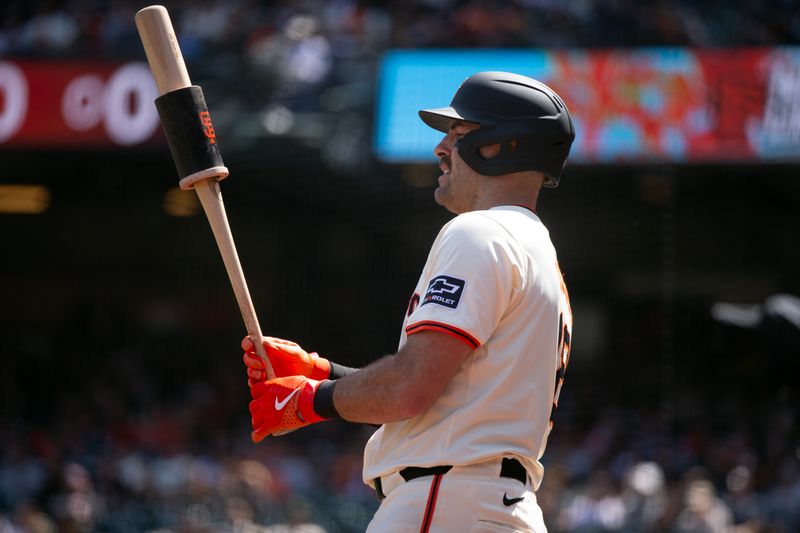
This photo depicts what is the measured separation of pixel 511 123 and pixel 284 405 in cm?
76

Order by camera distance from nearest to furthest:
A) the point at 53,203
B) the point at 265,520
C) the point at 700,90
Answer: the point at 265,520, the point at 700,90, the point at 53,203

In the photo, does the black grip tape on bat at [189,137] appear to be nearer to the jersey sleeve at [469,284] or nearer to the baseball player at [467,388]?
the baseball player at [467,388]

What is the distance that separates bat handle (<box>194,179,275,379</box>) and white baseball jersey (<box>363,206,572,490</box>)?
1.48ft

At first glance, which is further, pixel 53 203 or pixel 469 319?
pixel 53 203

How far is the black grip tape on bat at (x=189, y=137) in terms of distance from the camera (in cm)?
272

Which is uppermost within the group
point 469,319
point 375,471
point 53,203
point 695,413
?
point 469,319

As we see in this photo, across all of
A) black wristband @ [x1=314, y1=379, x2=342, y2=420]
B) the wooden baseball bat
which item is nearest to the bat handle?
the wooden baseball bat

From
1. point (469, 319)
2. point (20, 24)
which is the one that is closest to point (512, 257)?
point (469, 319)

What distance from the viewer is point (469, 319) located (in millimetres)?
2107

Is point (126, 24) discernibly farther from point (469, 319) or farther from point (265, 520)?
point (469, 319)

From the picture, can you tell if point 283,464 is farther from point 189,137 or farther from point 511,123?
point 511,123

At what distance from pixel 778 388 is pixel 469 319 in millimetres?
1602

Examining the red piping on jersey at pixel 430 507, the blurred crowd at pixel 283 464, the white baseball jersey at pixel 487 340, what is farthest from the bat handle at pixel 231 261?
the blurred crowd at pixel 283 464

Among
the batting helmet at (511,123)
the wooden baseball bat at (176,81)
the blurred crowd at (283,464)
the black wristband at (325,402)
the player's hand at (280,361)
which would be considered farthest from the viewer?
the blurred crowd at (283,464)
